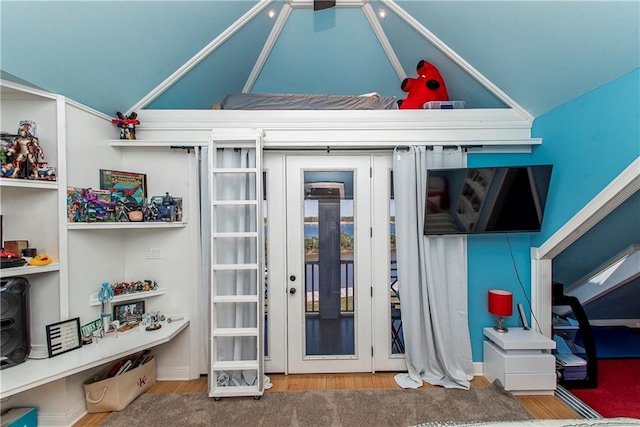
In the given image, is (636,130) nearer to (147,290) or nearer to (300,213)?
(300,213)

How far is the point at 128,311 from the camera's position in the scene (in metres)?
2.35

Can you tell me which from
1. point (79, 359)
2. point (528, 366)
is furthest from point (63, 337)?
point (528, 366)

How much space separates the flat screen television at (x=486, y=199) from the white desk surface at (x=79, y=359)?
2508mm

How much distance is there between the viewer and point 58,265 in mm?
1865

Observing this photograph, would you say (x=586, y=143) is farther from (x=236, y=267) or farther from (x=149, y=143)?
(x=149, y=143)

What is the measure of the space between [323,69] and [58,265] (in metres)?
2.73

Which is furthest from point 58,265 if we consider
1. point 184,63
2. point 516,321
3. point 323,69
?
point 516,321

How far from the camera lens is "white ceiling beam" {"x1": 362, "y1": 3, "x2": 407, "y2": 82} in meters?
2.24

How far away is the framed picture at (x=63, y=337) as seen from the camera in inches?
71.7

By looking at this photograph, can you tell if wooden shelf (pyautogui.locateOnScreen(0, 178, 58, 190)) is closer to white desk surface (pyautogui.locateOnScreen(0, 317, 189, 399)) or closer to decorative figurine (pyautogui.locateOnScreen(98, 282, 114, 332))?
decorative figurine (pyautogui.locateOnScreen(98, 282, 114, 332))

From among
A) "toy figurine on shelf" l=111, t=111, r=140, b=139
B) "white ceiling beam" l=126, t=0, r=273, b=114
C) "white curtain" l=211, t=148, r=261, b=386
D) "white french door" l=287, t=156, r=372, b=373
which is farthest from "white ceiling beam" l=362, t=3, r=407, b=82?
"toy figurine on shelf" l=111, t=111, r=140, b=139

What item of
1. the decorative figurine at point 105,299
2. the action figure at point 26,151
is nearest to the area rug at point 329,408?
the decorative figurine at point 105,299

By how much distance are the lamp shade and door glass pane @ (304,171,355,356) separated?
128 centimetres

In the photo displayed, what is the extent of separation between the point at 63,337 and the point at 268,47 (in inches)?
114
